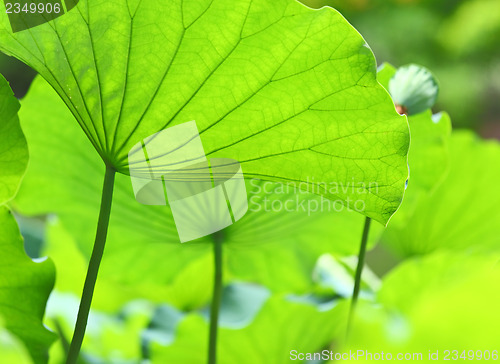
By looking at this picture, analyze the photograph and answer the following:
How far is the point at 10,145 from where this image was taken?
0.28 m

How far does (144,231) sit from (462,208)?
0.30 meters

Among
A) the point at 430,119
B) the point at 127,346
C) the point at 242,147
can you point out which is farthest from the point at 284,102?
the point at 127,346

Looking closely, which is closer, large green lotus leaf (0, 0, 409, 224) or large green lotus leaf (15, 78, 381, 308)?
large green lotus leaf (0, 0, 409, 224)

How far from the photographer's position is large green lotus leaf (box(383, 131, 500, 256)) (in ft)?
1.69

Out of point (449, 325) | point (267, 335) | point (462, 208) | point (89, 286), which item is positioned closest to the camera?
point (449, 325)

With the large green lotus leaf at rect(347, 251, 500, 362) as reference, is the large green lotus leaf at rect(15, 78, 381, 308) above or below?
above

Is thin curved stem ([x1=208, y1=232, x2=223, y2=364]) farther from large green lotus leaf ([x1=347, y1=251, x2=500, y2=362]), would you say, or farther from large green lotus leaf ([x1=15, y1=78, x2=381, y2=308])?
large green lotus leaf ([x1=347, y1=251, x2=500, y2=362])

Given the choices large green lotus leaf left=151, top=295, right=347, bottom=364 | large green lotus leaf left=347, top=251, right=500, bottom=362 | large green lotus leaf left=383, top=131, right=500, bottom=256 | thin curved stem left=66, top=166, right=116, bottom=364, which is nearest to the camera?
large green lotus leaf left=347, top=251, right=500, bottom=362

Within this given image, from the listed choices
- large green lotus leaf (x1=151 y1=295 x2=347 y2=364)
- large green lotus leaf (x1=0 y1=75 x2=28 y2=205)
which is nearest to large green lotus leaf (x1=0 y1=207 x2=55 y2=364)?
large green lotus leaf (x1=0 y1=75 x2=28 y2=205)

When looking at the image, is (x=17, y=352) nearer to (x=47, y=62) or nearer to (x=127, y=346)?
(x=47, y=62)

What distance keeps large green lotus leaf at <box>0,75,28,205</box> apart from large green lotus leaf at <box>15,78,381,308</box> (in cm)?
13

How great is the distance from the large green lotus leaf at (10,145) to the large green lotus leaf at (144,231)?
13cm

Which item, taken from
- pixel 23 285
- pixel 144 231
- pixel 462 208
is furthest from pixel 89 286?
pixel 462 208

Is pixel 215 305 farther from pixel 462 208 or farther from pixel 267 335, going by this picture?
pixel 462 208
